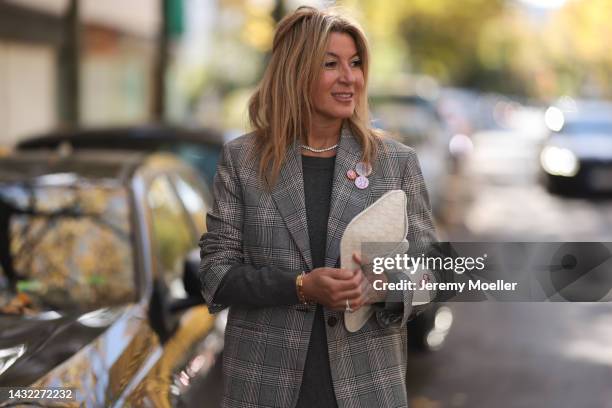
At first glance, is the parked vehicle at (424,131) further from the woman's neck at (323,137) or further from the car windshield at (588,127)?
the woman's neck at (323,137)

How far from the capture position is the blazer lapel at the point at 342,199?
8.82 ft

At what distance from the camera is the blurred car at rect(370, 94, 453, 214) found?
12672mm

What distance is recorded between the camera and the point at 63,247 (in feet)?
14.4

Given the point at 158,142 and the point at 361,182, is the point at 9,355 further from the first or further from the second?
the point at 158,142

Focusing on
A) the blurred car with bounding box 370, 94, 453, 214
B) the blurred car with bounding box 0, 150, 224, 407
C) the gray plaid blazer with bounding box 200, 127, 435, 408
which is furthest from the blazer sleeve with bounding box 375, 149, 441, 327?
the blurred car with bounding box 370, 94, 453, 214

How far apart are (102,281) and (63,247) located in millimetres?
334

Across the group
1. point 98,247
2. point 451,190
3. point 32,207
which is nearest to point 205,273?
point 98,247

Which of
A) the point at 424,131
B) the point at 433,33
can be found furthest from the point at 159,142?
the point at 433,33

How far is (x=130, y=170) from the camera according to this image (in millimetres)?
4699

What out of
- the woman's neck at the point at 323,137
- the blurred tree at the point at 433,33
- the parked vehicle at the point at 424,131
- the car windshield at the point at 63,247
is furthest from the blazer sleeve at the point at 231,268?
the blurred tree at the point at 433,33

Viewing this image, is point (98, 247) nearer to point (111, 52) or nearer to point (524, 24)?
point (111, 52)

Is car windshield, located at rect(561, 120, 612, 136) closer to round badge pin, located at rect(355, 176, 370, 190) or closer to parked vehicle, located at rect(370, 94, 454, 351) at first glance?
parked vehicle, located at rect(370, 94, 454, 351)

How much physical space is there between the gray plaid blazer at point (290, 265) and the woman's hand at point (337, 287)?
13 cm

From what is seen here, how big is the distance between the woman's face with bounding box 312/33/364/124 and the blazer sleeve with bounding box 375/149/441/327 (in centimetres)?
21
